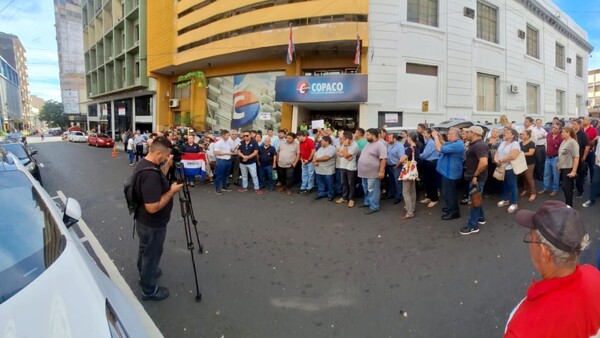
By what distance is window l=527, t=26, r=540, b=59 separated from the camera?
2447cm

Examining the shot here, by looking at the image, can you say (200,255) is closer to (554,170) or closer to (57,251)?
(57,251)

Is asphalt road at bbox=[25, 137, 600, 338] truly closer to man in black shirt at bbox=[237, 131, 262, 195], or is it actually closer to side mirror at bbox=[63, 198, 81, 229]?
side mirror at bbox=[63, 198, 81, 229]

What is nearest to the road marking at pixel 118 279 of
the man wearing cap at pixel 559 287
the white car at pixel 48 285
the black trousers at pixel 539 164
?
the white car at pixel 48 285

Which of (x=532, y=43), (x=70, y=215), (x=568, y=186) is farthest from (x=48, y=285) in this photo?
(x=532, y=43)

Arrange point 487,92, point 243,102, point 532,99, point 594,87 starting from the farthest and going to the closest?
point 594,87
point 532,99
point 243,102
point 487,92

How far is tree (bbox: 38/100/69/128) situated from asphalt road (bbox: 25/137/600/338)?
3663 inches

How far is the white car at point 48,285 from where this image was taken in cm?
149

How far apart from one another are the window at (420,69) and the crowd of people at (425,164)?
9417mm

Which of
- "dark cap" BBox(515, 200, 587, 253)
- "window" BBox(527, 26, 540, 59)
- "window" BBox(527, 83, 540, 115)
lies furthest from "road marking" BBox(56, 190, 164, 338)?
"window" BBox(527, 26, 540, 59)

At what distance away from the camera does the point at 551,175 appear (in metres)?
7.32

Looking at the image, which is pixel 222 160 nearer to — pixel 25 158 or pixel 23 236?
pixel 25 158

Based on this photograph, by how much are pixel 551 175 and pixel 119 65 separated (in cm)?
4453

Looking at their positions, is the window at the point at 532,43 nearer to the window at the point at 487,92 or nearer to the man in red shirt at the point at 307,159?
the window at the point at 487,92

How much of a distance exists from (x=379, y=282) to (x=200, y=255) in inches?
102
